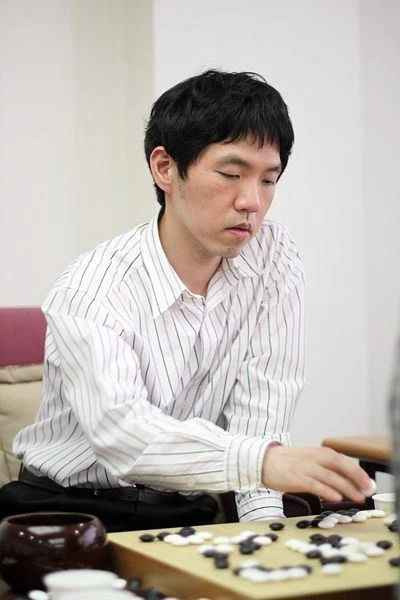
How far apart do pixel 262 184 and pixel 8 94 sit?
1517mm

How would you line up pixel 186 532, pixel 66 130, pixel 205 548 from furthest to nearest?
pixel 66 130, pixel 186 532, pixel 205 548

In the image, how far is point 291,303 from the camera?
2.18 m

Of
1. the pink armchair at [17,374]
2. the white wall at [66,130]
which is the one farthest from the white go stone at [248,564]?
Answer: the white wall at [66,130]

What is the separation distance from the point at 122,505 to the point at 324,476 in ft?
1.56

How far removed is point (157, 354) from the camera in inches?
80.0

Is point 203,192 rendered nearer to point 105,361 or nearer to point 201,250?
point 201,250

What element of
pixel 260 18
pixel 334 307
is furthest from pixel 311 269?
pixel 260 18

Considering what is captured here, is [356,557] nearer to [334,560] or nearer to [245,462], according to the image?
[334,560]

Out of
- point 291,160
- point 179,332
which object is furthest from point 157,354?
point 291,160

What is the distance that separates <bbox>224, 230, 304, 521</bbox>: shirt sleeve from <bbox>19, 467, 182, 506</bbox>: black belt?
0.66ft

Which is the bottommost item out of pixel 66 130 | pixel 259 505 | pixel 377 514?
pixel 259 505

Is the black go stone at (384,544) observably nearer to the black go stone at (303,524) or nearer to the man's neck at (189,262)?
the black go stone at (303,524)

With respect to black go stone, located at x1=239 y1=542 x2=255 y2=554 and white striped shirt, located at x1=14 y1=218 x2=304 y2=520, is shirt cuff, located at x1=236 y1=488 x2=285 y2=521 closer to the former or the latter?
white striped shirt, located at x1=14 y1=218 x2=304 y2=520

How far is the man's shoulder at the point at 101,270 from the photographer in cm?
196
